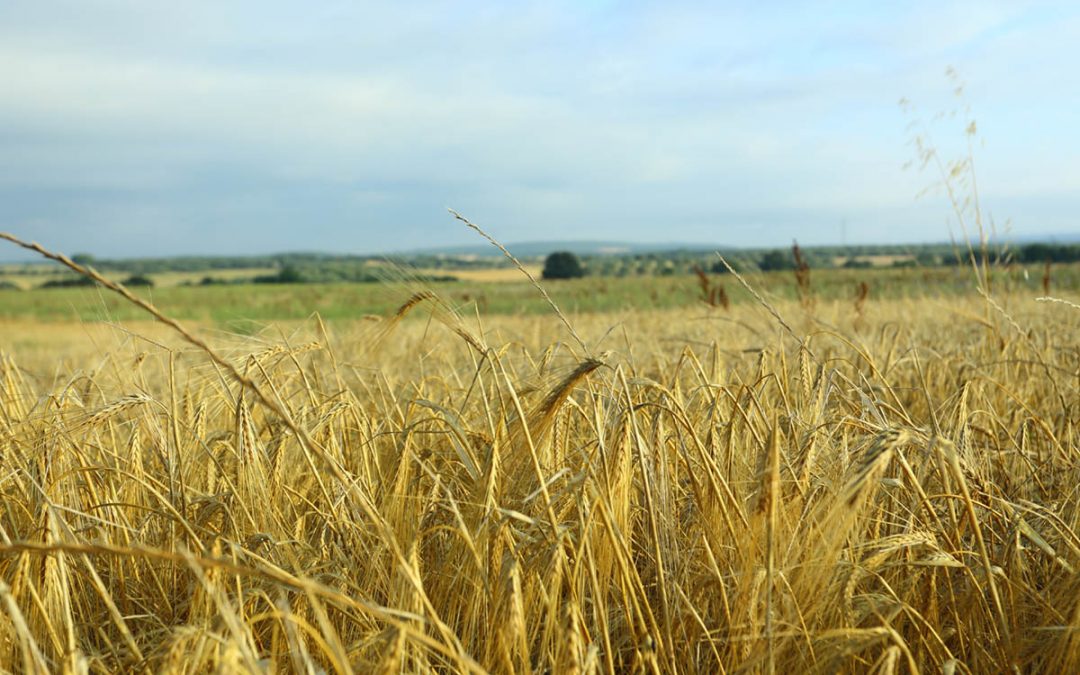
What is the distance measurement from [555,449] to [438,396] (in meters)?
1.33

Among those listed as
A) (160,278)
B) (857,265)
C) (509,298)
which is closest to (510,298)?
(509,298)

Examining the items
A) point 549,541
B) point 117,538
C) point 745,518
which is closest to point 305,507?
point 117,538

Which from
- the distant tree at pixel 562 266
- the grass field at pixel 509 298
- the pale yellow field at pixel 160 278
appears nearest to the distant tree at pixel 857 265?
the grass field at pixel 509 298

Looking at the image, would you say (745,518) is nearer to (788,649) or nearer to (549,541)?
(788,649)

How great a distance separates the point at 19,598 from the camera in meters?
1.55

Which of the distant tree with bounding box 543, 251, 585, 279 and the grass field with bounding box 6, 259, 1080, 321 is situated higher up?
the distant tree with bounding box 543, 251, 585, 279

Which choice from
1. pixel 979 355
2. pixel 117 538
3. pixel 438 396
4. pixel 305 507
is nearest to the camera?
pixel 117 538

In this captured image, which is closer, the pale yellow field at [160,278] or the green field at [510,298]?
the green field at [510,298]

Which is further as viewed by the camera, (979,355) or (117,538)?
(979,355)

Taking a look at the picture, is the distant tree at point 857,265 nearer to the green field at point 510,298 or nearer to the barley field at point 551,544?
the green field at point 510,298

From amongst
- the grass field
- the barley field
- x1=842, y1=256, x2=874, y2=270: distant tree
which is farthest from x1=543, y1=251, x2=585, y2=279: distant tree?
the barley field

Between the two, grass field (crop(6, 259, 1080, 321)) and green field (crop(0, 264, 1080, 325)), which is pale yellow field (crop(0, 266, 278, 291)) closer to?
grass field (crop(6, 259, 1080, 321))

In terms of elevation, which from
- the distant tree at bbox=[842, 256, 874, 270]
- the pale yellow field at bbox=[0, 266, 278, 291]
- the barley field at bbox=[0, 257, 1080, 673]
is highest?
the distant tree at bbox=[842, 256, 874, 270]

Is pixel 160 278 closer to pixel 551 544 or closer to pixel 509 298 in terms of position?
pixel 509 298
